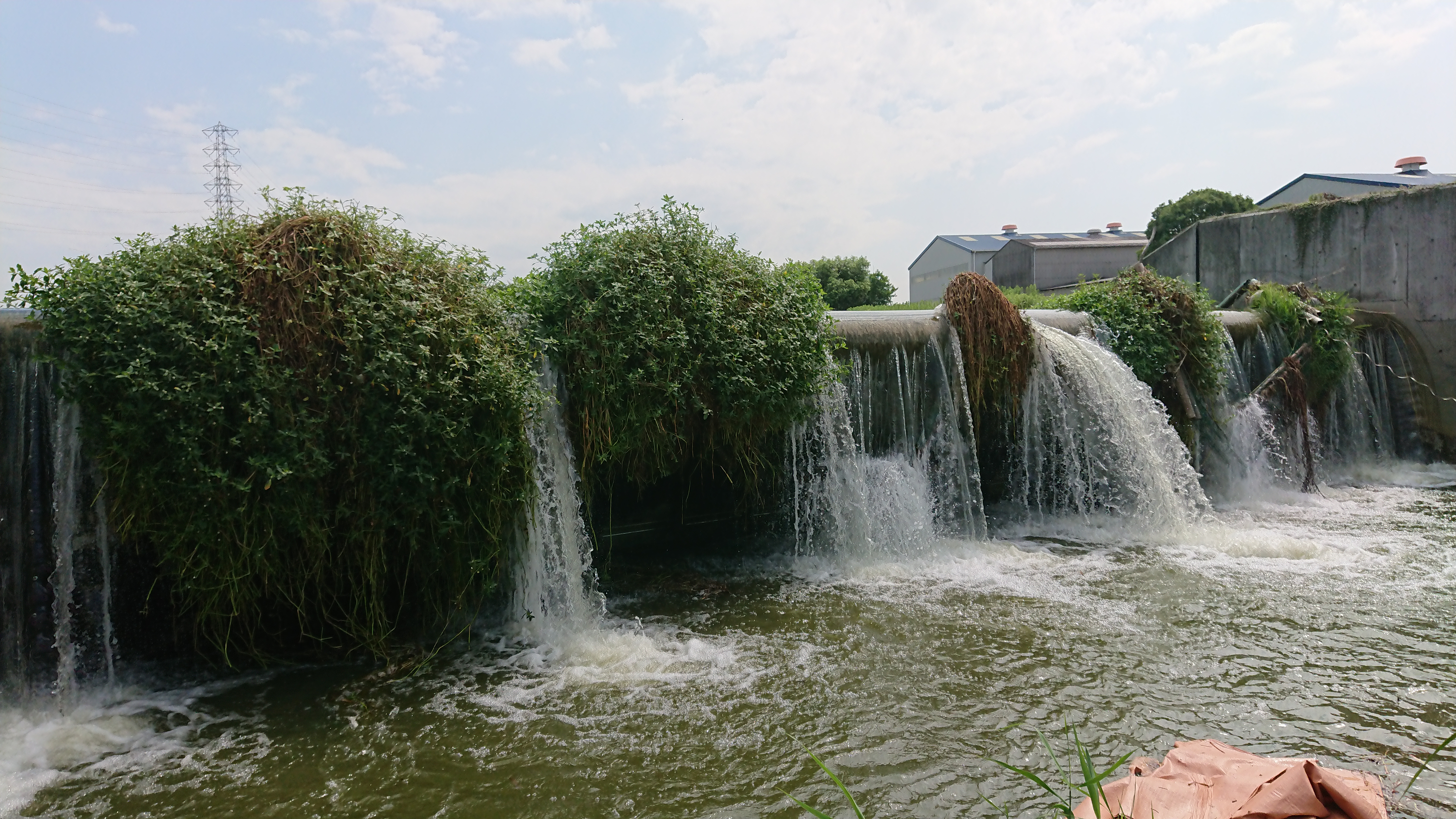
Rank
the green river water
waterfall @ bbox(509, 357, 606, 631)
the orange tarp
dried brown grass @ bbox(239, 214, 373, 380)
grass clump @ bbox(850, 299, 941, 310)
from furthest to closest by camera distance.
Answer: grass clump @ bbox(850, 299, 941, 310) < waterfall @ bbox(509, 357, 606, 631) < dried brown grass @ bbox(239, 214, 373, 380) < the green river water < the orange tarp

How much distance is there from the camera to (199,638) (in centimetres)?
509

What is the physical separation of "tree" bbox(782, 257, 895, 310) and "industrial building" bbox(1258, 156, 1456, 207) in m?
12.2

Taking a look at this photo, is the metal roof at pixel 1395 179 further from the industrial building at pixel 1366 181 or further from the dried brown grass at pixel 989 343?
the dried brown grass at pixel 989 343

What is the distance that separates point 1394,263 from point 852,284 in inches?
732

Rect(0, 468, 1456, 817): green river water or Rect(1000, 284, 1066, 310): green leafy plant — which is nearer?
Rect(0, 468, 1456, 817): green river water

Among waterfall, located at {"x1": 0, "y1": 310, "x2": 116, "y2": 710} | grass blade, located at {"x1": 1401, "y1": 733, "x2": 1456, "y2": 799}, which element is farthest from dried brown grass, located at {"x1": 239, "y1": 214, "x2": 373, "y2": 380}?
grass blade, located at {"x1": 1401, "y1": 733, "x2": 1456, "y2": 799}

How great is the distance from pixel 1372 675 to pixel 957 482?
12.4 ft

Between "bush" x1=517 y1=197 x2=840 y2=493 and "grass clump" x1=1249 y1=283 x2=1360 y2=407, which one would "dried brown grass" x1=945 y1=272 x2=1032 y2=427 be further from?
"grass clump" x1=1249 y1=283 x2=1360 y2=407

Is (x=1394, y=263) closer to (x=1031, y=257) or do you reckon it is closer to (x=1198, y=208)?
(x=1031, y=257)

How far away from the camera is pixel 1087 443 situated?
866 centimetres

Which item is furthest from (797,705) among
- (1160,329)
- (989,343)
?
(1160,329)

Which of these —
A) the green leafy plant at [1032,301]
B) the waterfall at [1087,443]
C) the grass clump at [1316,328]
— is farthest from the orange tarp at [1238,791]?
the grass clump at [1316,328]

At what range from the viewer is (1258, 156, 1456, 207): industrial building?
61.0 ft

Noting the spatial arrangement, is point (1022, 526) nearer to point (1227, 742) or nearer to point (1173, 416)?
point (1173, 416)
